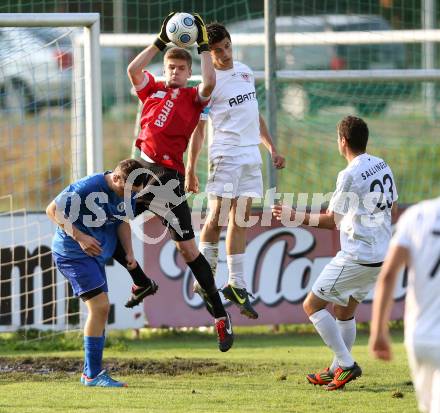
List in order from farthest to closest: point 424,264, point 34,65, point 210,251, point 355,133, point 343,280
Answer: point 34,65 < point 210,251 < point 343,280 < point 355,133 < point 424,264

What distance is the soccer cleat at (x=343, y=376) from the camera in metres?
8.30

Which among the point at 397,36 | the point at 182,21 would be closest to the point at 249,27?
the point at 397,36

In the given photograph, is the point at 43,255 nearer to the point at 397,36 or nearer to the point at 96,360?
the point at 96,360

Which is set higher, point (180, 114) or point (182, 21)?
point (182, 21)

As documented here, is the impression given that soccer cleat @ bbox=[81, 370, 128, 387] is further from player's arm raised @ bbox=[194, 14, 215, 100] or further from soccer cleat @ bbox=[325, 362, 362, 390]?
player's arm raised @ bbox=[194, 14, 215, 100]

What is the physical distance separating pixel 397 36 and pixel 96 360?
8.24 metres

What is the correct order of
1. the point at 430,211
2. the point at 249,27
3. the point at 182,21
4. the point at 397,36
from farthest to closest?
1. the point at 249,27
2. the point at 397,36
3. the point at 182,21
4. the point at 430,211

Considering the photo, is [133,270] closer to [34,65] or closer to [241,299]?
[241,299]

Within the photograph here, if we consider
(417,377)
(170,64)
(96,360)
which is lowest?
(96,360)

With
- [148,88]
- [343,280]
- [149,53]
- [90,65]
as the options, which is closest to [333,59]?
[90,65]

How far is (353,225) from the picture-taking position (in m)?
8.20

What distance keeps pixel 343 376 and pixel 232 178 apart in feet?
6.54

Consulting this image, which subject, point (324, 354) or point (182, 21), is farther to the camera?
point (324, 354)

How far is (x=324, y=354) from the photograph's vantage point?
35.4 feet
